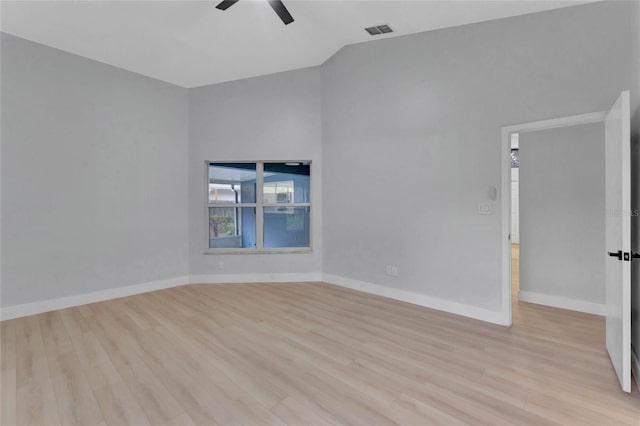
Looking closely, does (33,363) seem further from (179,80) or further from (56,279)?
(179,80)

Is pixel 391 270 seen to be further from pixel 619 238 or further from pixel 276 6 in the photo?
pixel 276 6

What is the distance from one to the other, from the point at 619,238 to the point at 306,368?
96.0 inches

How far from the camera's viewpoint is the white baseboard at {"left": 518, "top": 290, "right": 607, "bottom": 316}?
335cm

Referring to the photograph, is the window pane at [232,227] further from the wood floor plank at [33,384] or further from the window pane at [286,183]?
the wood floor plank at [33,384]

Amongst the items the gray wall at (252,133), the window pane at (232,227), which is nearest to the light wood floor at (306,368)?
the gray wall at (252,133)

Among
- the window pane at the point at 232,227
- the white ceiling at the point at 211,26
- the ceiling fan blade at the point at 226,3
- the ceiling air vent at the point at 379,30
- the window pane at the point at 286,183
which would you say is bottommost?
the window pane at the point at 232,227

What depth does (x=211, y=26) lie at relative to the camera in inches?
138

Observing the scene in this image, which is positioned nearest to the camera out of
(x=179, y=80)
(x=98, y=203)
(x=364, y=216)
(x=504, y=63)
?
(x=504, y=63)

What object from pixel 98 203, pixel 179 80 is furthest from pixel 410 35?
pixel 98 203

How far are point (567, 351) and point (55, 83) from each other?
6.20 m

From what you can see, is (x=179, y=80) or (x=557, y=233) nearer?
(x=557, y=233)

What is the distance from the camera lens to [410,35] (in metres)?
3.78

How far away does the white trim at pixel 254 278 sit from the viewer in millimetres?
4879

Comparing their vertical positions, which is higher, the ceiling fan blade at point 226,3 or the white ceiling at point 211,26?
the white ceiling at point 211,26
